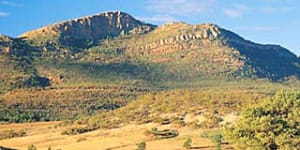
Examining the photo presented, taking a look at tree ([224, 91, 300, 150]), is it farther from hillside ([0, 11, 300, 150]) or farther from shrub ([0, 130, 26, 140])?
shrub ([0, 130, 26, 140])

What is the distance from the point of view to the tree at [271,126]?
153ft

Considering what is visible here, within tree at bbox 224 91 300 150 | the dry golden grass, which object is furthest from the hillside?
tree at bbox 224 91 300 150

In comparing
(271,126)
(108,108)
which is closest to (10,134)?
(108,108)

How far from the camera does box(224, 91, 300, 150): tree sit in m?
46.8

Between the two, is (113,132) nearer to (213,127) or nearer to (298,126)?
(213,127)

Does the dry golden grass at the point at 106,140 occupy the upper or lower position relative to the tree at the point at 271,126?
lower

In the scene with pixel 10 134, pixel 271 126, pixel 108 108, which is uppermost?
pixel 271 126

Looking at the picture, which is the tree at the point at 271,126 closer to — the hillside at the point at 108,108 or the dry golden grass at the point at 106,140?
the hillside at the point at 108,108

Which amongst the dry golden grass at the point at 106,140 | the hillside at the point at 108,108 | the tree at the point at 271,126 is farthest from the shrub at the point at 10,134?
the tree at the point at 271,126

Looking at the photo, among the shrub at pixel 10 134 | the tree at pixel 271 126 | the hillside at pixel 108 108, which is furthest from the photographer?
the shrub at pixel 10 134

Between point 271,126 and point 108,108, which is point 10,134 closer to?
point 108,108

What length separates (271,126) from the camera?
4678 centimetres

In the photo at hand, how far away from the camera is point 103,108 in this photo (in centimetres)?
15400

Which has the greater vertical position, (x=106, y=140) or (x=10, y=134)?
(x=10, y=134)
